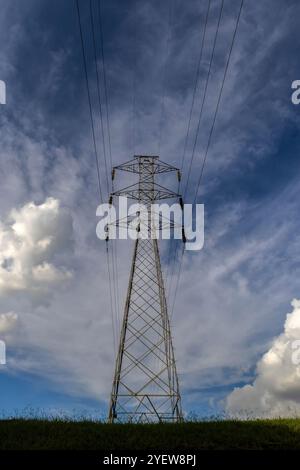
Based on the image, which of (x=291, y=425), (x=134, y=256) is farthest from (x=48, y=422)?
(x=134, y=256)

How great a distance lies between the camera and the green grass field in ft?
38.9

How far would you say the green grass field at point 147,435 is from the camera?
11.9m

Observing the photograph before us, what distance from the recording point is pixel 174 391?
21750 millimetres

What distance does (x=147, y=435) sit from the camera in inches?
506

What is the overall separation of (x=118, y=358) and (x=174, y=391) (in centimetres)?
302
